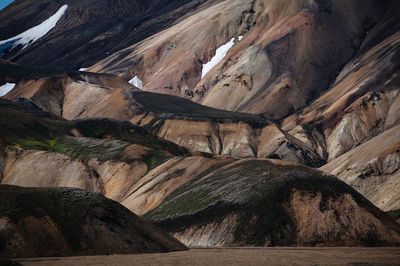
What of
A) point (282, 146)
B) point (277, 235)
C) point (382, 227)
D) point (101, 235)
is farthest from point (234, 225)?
point (282, 146)

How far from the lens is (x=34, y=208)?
258 ft

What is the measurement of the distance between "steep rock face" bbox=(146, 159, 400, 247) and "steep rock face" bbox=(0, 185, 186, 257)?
50.3 feet

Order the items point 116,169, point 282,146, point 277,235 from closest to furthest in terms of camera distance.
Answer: point 277,235, point 116,169, point 282,146

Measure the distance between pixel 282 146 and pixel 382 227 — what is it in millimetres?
84857

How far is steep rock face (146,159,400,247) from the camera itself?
100 metres

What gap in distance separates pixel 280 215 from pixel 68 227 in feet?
A: 99.2

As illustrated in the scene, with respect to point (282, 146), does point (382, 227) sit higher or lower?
higher

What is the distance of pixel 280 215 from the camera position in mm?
102750

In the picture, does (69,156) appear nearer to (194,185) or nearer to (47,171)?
(47,171)

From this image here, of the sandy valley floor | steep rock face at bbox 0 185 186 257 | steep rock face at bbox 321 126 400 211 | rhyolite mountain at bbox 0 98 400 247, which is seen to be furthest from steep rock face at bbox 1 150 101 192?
the sandy valley floor

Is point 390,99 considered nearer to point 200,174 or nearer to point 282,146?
point 282,146

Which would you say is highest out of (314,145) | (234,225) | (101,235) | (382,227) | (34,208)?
(34,208)

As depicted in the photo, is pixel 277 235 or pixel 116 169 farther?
pixel 116 169

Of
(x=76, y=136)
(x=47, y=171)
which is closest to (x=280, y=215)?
(x=47, y=171)
